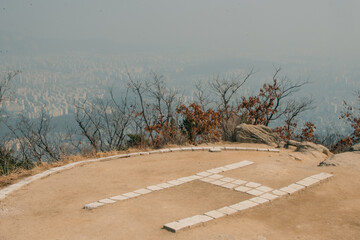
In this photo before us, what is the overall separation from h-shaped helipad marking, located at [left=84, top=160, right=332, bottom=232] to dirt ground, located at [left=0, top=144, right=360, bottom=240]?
0.14 m

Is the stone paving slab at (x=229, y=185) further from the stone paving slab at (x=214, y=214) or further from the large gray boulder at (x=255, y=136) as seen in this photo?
the large gray boulder at (x=255, y=136)

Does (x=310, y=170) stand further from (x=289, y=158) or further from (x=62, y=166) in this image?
(x=62, y=166)

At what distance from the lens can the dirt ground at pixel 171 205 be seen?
6184 millimetres

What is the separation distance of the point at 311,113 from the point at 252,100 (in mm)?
144738

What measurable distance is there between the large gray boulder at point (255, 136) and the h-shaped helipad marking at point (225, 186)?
13.8ft

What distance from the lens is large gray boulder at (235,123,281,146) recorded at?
14.5m

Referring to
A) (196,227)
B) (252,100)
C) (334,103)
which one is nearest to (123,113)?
(252,100)

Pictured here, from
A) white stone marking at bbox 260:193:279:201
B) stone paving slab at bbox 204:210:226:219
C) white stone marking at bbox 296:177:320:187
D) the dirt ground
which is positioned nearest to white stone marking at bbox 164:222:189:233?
the dirt ground

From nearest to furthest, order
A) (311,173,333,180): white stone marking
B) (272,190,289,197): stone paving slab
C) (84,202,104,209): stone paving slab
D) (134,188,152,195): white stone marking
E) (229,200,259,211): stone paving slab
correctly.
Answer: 1. (229,200,259,211): stone paving slab
2. (84,202,104,209): stone paving slab
3. (272,190,289,197): stone paving slab
4. (134,188,152,195): white stone marking
5. (311,173,333,180): white stone marking

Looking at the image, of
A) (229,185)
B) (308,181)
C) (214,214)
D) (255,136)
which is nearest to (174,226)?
(214,214)

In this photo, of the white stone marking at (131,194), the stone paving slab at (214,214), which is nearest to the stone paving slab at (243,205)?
the stone paving slab at (214,214)

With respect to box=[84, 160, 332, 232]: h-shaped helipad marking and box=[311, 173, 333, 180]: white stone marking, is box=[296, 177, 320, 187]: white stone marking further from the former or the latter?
box=[311, 173, 333, 180]: white stone marking

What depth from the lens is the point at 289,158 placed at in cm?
1159

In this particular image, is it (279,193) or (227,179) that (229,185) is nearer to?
(227,179)
